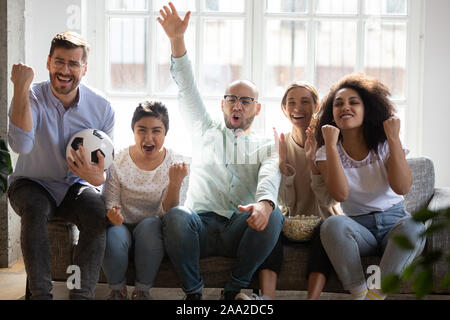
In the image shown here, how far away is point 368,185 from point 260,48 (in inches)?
47.8

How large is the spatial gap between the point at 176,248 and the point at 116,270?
0.78 feet

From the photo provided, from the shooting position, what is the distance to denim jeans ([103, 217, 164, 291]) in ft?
6.93

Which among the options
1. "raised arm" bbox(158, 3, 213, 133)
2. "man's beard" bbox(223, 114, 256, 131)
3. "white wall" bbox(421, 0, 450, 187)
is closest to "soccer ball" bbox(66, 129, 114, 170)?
"raised arm" bbox(158, 3, 213, 133)

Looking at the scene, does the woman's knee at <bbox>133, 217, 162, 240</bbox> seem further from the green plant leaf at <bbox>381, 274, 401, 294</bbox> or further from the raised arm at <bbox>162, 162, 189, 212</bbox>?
the green plant leaf at <bbox>381, 274, 401, 294</bbox>

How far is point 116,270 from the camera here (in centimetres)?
212

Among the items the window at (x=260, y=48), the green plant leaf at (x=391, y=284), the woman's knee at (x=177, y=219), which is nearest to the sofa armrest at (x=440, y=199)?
the window at (x=260, y=48)

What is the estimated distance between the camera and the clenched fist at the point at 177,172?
85.5 inches

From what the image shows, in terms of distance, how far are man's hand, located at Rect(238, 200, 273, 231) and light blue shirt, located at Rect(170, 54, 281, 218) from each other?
215 mm

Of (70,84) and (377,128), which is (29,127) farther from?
(377,128)

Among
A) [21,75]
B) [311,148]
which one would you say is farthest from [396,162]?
[21,75]

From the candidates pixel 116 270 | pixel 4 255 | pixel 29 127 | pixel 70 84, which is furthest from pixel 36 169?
pixel 4 255

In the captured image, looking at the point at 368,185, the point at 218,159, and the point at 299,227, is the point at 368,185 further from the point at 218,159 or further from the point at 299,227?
the point at 218,159

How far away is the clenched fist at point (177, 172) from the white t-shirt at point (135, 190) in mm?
109

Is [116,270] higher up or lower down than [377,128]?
lower down
